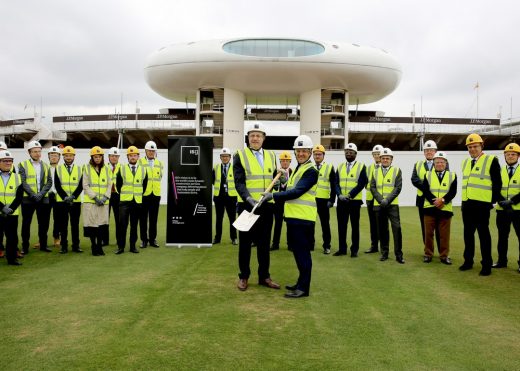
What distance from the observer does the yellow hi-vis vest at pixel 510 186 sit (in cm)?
709

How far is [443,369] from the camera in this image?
3.40 metres

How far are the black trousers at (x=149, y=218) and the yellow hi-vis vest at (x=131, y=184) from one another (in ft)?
1.62

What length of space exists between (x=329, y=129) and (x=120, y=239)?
115 ft

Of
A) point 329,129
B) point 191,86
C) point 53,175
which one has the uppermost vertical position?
point 191,86

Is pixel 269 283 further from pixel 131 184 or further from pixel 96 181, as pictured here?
pixel 96 181

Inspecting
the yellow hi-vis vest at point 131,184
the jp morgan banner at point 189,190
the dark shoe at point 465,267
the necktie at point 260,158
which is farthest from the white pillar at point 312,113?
the necktie at point 260,158

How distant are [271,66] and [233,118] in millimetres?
6879

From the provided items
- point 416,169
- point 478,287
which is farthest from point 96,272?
point 416,169

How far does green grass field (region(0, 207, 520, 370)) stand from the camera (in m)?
3.54

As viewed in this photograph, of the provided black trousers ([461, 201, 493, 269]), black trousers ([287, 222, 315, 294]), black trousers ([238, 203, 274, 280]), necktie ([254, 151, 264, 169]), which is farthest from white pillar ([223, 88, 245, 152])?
black trousers ([287, 222, 315, 294])

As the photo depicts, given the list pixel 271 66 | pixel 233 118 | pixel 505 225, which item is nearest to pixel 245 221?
pixel 505 225

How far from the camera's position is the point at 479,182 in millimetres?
7020

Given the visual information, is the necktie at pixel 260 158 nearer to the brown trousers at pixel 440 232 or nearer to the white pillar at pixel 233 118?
the brown trousers at pixel 440 232

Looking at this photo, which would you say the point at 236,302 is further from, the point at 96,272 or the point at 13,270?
the point at 13,270
